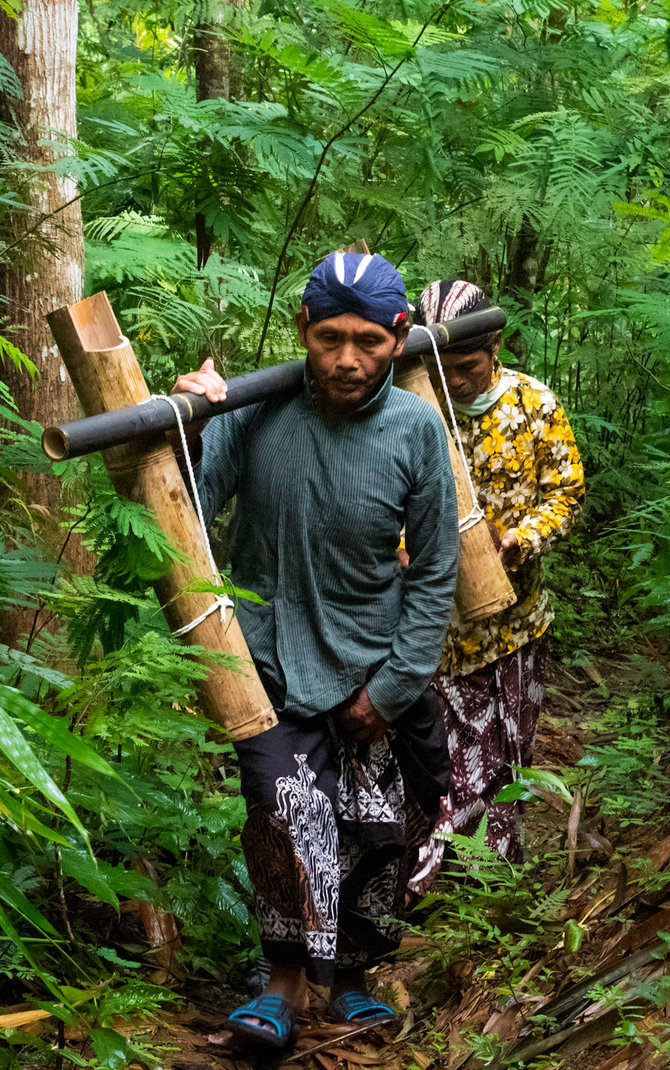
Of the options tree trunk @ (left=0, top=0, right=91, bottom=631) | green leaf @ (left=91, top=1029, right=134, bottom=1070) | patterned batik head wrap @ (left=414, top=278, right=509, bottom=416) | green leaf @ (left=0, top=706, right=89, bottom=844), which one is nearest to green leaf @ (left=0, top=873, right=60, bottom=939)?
green leaf @ (left=0, top=706, right=89, bottom=844)

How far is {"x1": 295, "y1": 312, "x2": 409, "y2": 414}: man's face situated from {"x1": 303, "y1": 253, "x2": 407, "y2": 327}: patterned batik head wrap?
2 centimetres

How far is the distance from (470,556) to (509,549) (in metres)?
0.44

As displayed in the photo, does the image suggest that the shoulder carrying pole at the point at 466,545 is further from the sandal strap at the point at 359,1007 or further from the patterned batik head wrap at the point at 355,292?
the sandal strap at the point at 359,1007

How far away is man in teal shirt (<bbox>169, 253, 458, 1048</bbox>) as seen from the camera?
114 inches

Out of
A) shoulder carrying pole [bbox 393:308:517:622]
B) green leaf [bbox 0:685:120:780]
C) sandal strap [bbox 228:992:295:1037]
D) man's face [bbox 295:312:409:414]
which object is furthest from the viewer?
shoulder carrying pole [bbox 393:308:517:622]

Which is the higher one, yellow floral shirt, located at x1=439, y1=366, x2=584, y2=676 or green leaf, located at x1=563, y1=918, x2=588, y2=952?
yellow floral shirt, located at x1=439, y1=366, x2=584, y2=676

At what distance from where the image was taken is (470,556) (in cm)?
347

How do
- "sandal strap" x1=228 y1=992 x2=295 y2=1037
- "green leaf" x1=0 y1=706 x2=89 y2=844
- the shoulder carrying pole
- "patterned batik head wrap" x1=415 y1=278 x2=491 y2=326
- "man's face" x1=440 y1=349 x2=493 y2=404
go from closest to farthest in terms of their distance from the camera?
"green leaf" x1=0 y1=706 x2=89 y2=844 < "sandal strap" x1=228 y1=992 x2=295 y2=1037 < the shoulder carrying pole < "patterned batik head wrap" x1=415 y1=278 x2=491 y2=326 < "man's face" x1=440 y1=349 x2=493 y2=404

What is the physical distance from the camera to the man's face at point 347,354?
2.84m

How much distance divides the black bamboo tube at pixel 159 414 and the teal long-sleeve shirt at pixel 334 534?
0.12m

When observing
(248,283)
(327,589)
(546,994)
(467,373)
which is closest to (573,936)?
(546,994)

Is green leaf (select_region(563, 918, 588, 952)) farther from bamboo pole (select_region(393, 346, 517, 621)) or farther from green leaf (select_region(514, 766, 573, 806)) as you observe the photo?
bamboo pole (select_region(393, 346, 517, 621))

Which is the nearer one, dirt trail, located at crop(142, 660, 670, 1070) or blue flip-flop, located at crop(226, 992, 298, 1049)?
dirt trail, located at crop(142, 660, 670, 1070)

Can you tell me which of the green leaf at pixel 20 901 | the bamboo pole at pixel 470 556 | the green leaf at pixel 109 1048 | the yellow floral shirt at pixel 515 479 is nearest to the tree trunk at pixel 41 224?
the bamboo pole at pixel 470 556
